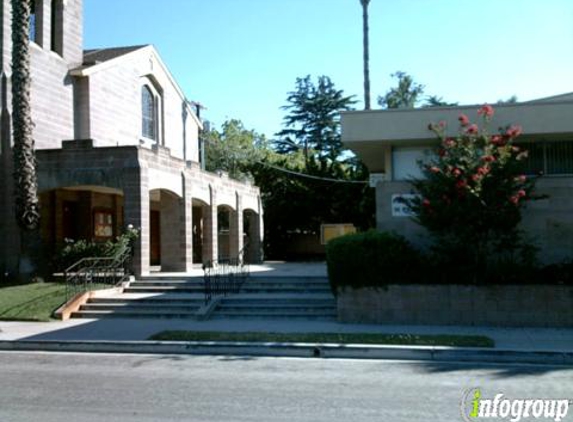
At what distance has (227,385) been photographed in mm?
8773

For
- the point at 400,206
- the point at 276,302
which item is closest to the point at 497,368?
the point at 400,206

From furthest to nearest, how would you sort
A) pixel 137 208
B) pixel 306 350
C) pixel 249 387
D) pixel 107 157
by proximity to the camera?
pixel 107 157 < pixel 137 208 < pixel 306 350 < pixel 249 387

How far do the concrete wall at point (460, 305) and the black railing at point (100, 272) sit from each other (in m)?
7.27

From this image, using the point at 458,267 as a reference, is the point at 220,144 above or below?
above

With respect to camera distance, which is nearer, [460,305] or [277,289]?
[460,305]

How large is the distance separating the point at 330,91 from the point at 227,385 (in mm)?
53188

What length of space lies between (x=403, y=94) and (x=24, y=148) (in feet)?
167

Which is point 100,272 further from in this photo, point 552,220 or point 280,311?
point 552,220

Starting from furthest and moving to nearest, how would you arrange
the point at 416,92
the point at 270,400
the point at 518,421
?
1. the point at 416,92
2. the point at 270,400
3. the point at 518,421

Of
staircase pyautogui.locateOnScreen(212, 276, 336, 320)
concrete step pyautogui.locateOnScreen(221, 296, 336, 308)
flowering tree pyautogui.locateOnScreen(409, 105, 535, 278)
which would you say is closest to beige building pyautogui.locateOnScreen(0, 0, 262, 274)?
staircase pyautogui.locateOnScreen(212, 276, 336, 320)

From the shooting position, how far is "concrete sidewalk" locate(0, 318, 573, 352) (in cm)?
1232

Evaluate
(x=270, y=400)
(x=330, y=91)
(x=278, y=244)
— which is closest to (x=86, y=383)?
(x=270, y=400)

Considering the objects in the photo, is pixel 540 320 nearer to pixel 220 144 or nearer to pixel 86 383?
pixel 86 383

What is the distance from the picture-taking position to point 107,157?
20.2 metres
